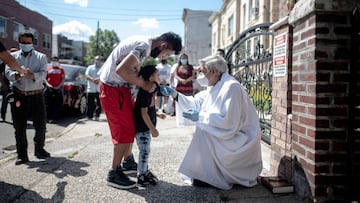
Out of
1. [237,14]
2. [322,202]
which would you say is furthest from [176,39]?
[237,14]

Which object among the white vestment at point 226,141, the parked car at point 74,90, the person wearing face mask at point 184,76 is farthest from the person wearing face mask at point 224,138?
the parked car at point 74,90

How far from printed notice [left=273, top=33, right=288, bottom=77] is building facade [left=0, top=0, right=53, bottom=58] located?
18565 mm

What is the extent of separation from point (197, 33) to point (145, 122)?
1798 inches

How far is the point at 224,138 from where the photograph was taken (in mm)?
3363

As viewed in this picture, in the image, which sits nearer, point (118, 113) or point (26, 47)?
point (118, 113)

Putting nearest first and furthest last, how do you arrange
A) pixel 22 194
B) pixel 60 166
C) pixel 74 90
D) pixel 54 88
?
pixel 22 194
pixel 60 166
pixel 54 88
pixel 74 90

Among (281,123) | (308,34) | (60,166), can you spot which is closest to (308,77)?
(308,34)

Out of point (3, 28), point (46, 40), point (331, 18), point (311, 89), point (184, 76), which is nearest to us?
point (331, 18)

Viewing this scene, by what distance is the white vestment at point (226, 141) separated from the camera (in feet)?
10.9

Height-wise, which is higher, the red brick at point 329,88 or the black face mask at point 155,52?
the black face mask at point 155,52

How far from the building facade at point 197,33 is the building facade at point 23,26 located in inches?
785

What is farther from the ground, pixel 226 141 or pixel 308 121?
pixel 308 121

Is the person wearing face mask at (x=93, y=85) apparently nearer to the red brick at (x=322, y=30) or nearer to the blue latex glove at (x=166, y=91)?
the blue latex glove at (x=166, y=91)

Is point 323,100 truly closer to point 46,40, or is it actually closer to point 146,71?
point 146,71
